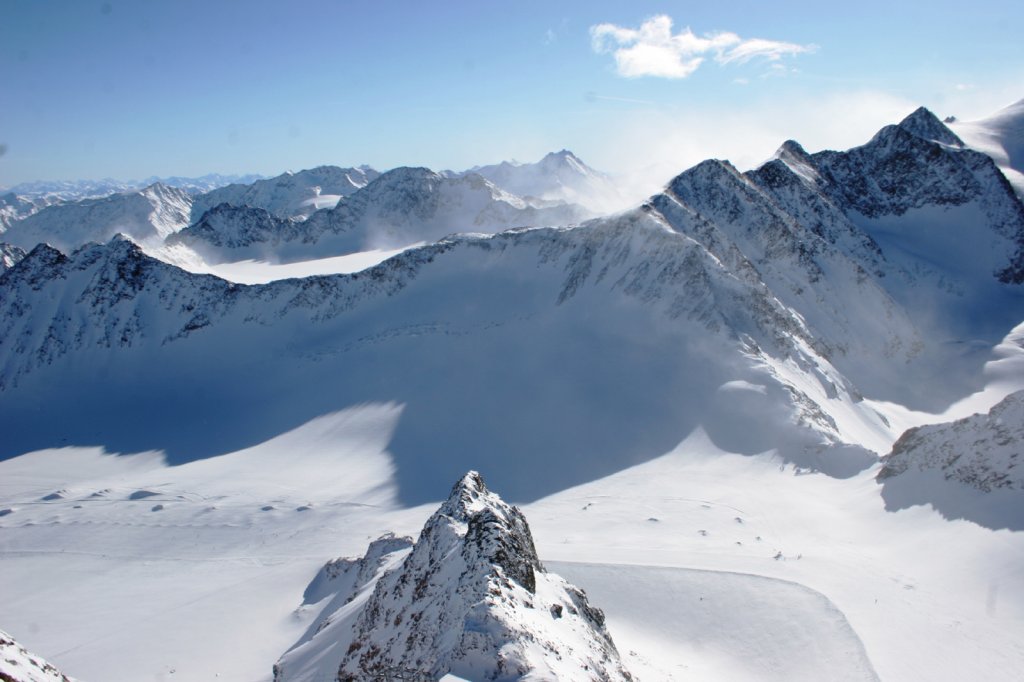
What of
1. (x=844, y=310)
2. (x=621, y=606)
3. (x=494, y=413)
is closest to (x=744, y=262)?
(x=844, y=310)

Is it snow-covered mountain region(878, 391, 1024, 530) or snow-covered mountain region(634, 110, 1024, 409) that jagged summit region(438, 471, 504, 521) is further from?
snow-covered mountain region(634, 110, 1024, 409)

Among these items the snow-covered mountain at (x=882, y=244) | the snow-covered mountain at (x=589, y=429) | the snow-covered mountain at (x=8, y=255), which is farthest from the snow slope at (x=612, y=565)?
the snow-covered mountain at (x=8, y=255)

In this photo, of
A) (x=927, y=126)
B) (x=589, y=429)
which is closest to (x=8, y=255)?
(x=589, y=429)

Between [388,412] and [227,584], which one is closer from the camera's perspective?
[227,584]

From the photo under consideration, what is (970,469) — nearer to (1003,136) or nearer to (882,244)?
(882,244)

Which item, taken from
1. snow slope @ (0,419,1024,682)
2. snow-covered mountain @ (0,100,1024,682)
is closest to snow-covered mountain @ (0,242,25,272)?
snow-covered mountain @ (0,100,1024,682)

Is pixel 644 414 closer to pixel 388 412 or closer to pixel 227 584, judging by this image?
pixel 388 412

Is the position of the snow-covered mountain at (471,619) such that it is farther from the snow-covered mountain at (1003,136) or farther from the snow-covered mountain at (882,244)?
the snow-covered mountain at (1003,136)

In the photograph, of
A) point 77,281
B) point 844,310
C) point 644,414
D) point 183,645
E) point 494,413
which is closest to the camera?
point 183,645

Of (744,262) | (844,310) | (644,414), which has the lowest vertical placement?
(644,414)
